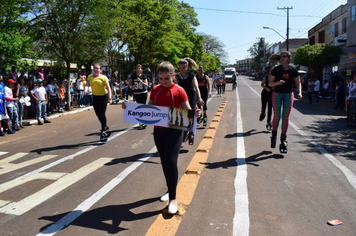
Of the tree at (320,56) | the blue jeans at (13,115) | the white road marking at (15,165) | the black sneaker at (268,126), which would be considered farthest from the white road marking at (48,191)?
the tree at (320,56)

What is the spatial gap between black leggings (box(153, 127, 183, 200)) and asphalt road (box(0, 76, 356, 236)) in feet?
1.29

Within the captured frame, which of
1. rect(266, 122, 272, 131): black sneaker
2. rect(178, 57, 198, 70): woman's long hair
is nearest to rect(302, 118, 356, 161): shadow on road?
rect(266, 122, 272, 131): black sneaker

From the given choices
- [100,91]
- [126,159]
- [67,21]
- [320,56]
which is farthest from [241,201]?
[320,56]

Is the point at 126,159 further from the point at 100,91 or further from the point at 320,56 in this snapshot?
the point at 320,56

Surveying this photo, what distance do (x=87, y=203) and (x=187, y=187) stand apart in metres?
1.43

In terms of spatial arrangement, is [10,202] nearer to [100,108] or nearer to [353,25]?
[100,108]

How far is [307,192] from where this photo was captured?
4371 mm

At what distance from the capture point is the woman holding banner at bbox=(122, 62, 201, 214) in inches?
147

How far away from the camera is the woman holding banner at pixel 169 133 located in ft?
12.3

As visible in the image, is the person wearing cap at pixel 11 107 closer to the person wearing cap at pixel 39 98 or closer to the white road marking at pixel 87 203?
the person wearing cap at pixel 39 98

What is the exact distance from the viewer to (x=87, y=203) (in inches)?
162

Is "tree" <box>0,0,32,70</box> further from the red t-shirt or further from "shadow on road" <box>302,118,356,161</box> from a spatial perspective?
"shadow on road" <box>302,118,356,161</box>

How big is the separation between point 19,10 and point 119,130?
8441 mm

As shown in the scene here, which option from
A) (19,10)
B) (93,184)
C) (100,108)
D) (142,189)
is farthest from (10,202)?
(19,10)
